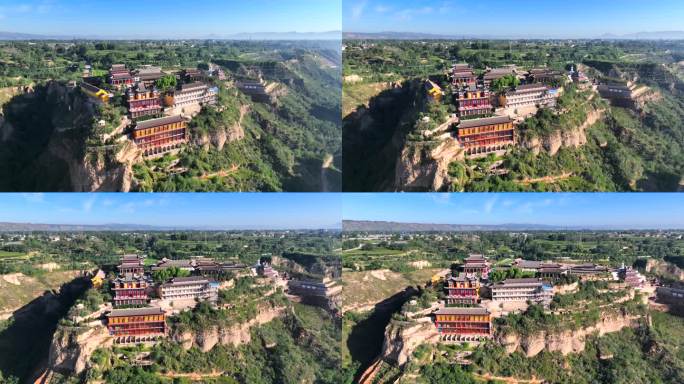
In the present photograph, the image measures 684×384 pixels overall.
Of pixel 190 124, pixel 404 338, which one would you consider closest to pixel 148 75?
pixel 190 124

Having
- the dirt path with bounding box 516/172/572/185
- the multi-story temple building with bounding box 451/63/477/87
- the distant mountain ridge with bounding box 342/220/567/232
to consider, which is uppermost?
the multi-story temple building with bounding box 451/63/477/87

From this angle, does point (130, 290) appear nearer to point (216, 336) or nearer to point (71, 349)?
point (71, 349)

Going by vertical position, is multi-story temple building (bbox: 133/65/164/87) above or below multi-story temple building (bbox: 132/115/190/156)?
above

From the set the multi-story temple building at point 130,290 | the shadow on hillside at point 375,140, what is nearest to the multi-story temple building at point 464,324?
the shadow on hillside at point 375,140

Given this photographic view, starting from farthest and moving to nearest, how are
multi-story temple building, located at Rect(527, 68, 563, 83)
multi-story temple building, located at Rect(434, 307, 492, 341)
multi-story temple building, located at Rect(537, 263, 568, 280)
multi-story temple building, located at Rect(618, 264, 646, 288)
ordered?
multi-story temple building, located at Rect(618, 264, 646, 288), multi-story temple building, located at Rect(527, 68, 563, 83), multi-story temple building, located at Rect(537, 263, 568, 280), multi-story temple building, located at Rect(434, 307, 492, 341)

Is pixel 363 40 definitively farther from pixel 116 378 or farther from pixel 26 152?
pixel 116 378

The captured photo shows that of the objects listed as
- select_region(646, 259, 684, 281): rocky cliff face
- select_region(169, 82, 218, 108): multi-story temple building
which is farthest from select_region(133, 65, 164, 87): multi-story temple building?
select_region(646, 259, 684, 281): rocky cliff face

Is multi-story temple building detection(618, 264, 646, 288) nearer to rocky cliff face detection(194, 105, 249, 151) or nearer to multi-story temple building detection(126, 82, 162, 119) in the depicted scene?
rocky cliff face detection(194, 105, 249, 151)
